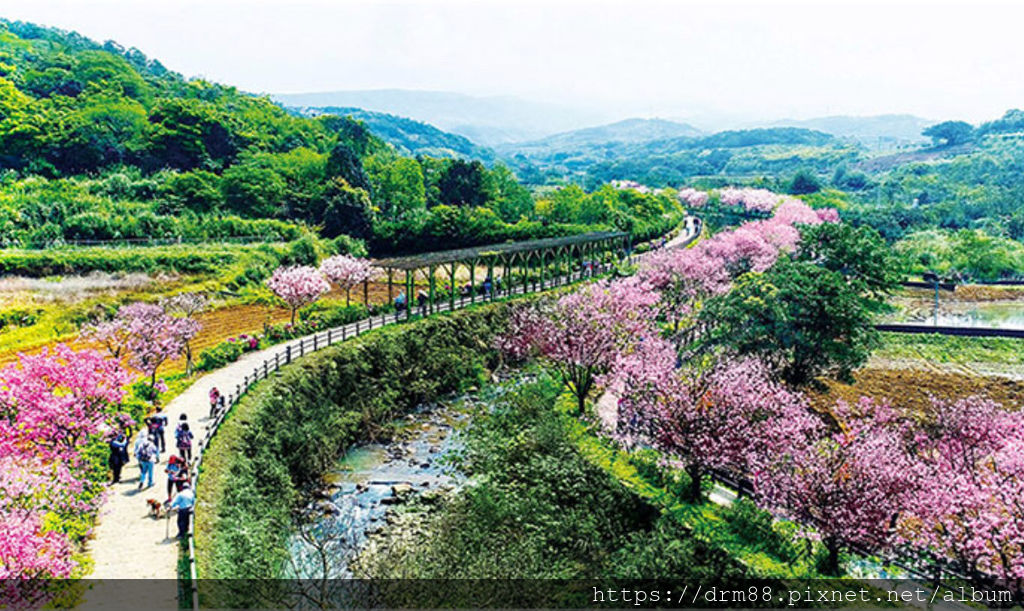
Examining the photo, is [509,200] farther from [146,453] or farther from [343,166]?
[146,453]

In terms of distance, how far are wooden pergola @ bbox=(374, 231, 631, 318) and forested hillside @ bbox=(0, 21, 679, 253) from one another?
672 centimetres

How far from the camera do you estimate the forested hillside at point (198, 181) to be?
2302 inches

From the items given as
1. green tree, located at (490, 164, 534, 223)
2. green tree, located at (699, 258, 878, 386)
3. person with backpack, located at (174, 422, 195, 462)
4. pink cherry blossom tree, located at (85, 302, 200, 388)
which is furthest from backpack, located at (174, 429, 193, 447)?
green tree, located at (490, 164, 534, 223)

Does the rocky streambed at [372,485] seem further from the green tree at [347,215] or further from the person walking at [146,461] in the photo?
the green tree at [347,215]

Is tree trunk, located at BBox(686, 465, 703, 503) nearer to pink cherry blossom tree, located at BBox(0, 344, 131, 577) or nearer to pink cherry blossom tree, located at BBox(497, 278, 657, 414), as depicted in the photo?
pink cherry blossom tree, located at BBox(497, 278, 657, 414)

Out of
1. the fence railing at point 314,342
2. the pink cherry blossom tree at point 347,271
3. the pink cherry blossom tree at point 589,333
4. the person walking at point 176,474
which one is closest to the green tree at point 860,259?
the pink cherry blossom tree at point 589,333

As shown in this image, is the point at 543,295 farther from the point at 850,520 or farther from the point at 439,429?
the point at 850,520

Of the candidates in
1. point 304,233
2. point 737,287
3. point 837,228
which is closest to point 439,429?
point 737,287

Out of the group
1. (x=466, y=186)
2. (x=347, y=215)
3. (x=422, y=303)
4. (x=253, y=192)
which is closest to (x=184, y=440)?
(x=422, y=303)

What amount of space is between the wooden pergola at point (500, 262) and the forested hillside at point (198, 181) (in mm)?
6725

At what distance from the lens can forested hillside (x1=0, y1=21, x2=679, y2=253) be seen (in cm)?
5847

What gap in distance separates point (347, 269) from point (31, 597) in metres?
28.5

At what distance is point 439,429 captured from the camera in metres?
28.2

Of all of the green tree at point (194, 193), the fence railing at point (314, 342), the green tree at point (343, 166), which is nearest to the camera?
the fence railing at point (314, 342)
